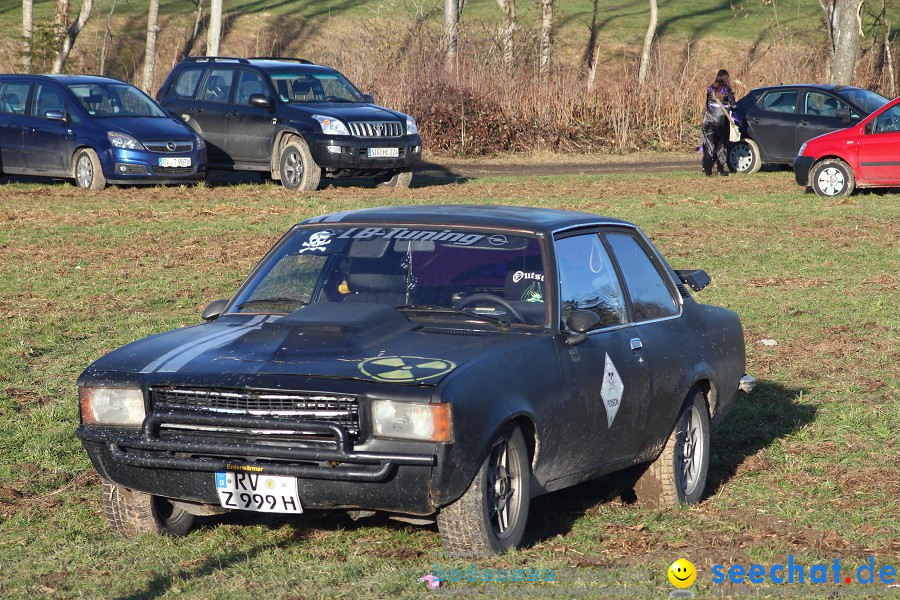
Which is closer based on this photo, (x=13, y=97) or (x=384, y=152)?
(x=384, y=152)

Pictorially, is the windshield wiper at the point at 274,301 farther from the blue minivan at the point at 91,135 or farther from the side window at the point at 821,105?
the side window at the point at 821,105

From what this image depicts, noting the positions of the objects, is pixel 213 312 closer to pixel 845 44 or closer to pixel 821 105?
pixel 821 105

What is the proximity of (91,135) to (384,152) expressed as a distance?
4364 millimetres

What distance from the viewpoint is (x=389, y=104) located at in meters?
29.1

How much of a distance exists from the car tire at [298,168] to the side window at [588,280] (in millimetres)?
13984

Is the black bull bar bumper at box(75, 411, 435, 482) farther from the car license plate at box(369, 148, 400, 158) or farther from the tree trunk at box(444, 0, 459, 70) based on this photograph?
the tree trunk at box(444, 0, 459, 70)

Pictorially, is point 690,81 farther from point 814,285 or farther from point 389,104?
point 814,285

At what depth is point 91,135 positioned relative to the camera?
19.6 m

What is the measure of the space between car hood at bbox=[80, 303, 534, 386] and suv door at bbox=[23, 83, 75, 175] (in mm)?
15172

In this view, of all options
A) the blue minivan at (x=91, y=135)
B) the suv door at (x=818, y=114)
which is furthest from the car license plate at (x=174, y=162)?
the suv door at (x=818, y=114)

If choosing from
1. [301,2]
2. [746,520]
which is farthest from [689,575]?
[301,2]

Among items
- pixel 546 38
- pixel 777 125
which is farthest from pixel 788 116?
pixel 546 38

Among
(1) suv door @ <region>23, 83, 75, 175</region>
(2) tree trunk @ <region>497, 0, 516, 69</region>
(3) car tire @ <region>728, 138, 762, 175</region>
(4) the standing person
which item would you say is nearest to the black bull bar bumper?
(1) suv door @ <region>23, 83, 75, 175</region>

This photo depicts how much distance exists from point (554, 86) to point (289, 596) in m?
26.3
